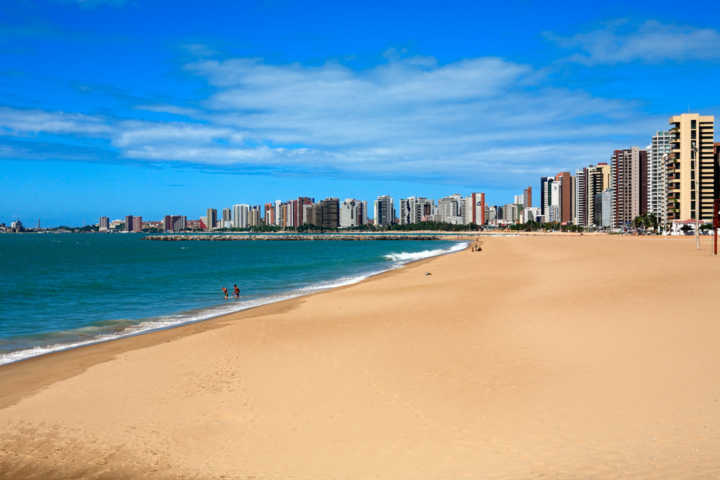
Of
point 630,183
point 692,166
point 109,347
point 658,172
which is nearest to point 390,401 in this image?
point 109,347

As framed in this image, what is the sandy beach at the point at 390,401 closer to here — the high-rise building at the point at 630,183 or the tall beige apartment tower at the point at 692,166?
the tall beige apartment tower at the point at 692,166

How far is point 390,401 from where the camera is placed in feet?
23.5

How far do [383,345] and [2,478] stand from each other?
6922mm

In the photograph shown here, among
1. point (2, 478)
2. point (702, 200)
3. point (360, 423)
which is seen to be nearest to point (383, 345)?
point (360, 423)

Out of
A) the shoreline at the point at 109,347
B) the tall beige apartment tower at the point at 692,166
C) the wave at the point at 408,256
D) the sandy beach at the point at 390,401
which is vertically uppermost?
the tall beige apartment tower at the point at 692,166

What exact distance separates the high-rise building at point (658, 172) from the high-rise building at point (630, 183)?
27705 millimetres

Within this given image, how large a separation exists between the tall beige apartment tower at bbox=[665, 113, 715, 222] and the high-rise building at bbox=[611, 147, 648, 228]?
6314cm

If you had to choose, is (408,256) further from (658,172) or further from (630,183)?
(630,183)

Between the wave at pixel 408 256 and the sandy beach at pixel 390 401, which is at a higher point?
the sandy beach at pixel 390 401

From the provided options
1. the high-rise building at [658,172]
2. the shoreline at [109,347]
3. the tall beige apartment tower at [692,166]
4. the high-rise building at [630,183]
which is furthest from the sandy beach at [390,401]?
the high-rise building at [630,183]

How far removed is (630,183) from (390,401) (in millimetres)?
200347

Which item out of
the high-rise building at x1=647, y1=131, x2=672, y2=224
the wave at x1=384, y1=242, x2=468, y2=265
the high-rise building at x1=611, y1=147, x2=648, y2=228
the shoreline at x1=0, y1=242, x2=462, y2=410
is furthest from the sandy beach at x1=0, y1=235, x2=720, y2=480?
the high-rise building at x1=611, y1=147, x2=648, y2=228

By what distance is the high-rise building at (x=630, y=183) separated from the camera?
7003 inches

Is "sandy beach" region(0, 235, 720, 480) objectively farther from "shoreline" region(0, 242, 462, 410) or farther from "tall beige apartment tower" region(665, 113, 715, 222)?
"tall beige apartment tower" region(665, 113, 715, 222)
